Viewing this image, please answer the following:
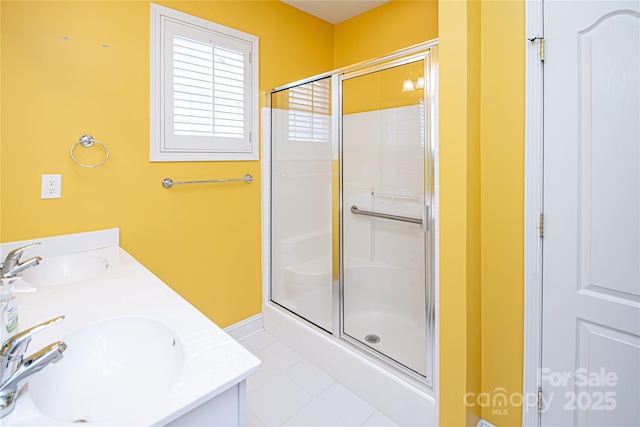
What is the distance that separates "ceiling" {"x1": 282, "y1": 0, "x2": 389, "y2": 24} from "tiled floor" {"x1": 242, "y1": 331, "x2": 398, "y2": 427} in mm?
2678

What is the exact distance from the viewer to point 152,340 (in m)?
0.98

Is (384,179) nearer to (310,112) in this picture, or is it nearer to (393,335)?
(310,112)

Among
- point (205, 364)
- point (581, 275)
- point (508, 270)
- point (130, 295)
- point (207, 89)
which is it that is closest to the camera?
point (205, 364)

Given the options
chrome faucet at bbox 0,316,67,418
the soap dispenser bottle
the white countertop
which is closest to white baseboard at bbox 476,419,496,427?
the white countertop

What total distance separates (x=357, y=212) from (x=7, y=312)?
1956mm

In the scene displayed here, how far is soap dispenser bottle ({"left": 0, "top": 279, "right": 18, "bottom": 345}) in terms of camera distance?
0.81 metres

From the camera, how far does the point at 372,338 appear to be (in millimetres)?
2109

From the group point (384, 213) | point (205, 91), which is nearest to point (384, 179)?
point (384, 213)

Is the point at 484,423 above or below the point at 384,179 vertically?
below

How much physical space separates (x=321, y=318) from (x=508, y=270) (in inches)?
47.8

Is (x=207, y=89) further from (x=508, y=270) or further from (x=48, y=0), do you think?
(x=508, y=270)

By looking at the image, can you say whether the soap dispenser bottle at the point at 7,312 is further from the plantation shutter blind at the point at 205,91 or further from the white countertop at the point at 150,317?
the plantation shutter blind at the point at 205,91

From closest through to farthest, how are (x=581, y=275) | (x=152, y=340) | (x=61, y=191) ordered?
(x=152, y=340) < (x=581, y=275) < (x=61, y=191)

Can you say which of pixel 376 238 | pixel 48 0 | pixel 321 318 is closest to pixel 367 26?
pixel 376 238
